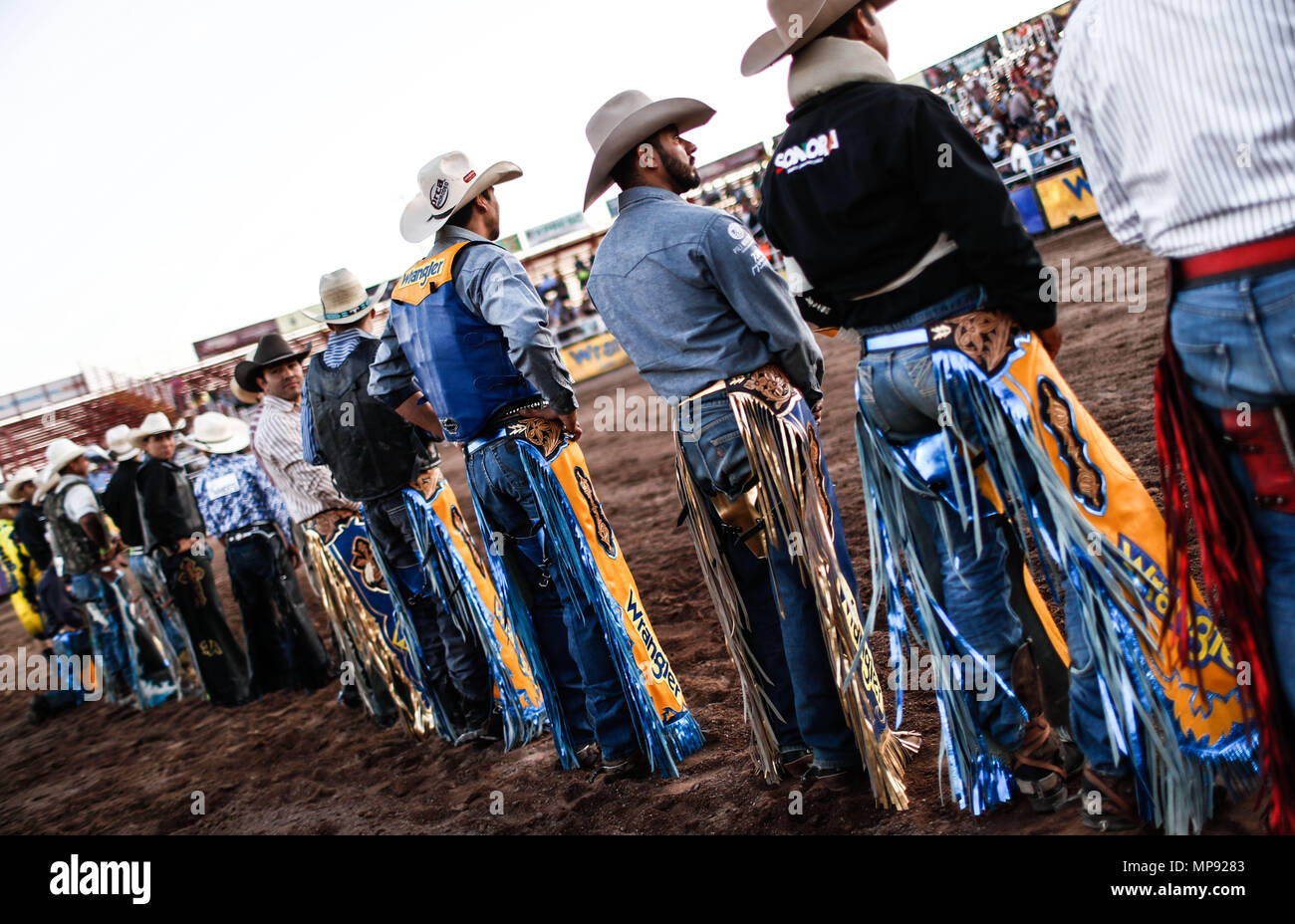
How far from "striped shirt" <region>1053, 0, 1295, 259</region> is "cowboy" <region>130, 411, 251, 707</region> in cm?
647

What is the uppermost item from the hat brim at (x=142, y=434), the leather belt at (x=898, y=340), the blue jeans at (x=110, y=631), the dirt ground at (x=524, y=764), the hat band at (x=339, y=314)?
the hat band at (x=339, y=314)

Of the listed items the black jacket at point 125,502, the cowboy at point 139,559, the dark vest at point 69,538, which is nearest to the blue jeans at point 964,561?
the cowboy at point 139,559

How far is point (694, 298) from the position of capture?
2.87 m

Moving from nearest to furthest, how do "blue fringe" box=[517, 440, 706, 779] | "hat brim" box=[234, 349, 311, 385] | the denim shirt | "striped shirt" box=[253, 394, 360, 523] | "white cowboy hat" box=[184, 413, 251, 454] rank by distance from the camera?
the denim shirt, "blue fringe" box=[517, 440, 706, 779], "striped shirt" box=[253, 394, 360, 523], "hat brim" box=[234, 349, 311, 385], "white cowboy hat" box=[184, 413, 251, 454]

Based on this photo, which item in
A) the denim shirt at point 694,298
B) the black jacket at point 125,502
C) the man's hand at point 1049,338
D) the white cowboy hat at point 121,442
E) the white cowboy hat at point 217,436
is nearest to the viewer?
the man's hand at point 1049,338

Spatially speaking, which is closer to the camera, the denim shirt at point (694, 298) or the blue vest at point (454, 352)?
the denim shirt at point (694, 298)

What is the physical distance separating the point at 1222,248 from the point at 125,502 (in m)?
7.20

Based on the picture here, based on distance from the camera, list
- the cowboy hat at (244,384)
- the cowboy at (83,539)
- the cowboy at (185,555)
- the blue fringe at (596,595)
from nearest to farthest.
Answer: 1. the blue fringe at (596,595)
2. the cowboy hat at (244,384)
3. the cowboy at (185,555)
4. the cowboy at (83,539)

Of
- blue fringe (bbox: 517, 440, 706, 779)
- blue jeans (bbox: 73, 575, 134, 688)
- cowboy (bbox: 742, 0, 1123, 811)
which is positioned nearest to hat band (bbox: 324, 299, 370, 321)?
blue fringe (bbox: 517, 440, 706, 779)

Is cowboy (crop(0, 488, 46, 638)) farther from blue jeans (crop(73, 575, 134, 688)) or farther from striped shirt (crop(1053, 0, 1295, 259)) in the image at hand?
striped shirt (crop(1053, 0, 1295, 259))

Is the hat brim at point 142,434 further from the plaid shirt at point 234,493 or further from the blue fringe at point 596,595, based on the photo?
the blue fringe at point 596,595

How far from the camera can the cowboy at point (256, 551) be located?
256 inches

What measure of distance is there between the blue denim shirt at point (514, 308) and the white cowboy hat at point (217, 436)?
3.45 meters

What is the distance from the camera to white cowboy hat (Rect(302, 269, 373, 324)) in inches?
185
